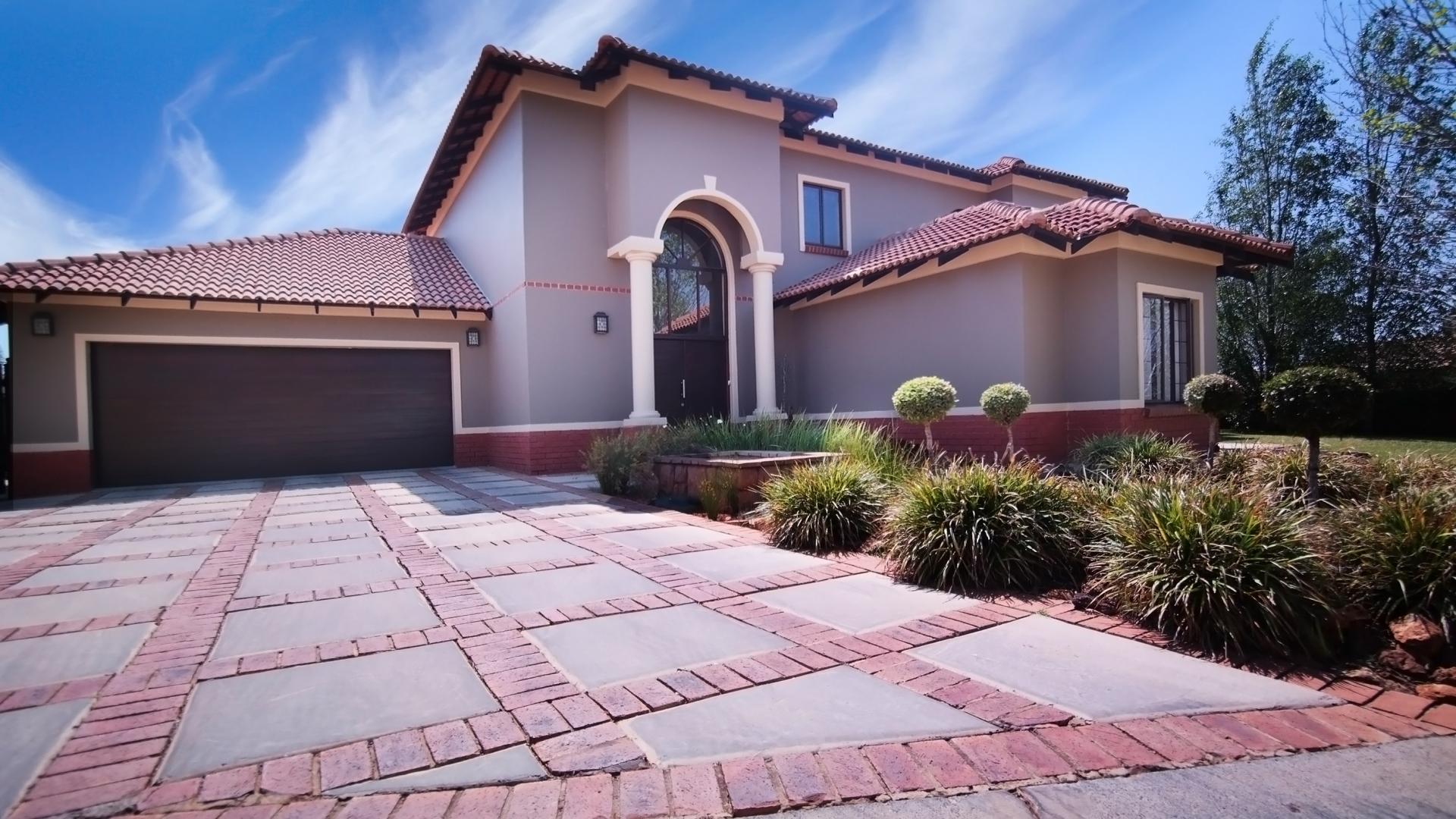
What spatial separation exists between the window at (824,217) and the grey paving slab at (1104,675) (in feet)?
42.1

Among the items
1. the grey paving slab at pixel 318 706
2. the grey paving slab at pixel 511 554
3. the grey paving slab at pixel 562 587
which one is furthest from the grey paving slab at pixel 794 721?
the grey paving slab at pixel 511 554

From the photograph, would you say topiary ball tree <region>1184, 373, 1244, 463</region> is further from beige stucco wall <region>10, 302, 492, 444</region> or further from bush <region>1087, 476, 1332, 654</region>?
beige stucco wall <region>10, 302, 492, 444</region>

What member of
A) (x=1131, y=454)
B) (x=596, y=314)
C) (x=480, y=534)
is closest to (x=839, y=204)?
(x=596, y=314)

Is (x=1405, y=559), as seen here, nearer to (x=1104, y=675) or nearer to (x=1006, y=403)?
(x=1104, y=675)

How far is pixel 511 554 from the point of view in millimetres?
5695

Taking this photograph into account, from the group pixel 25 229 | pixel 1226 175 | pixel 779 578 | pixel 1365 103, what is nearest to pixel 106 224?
pixel 25 229

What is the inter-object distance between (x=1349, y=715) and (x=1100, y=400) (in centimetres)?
905

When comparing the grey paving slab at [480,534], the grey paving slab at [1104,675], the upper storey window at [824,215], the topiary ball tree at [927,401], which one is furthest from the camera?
the upper storey window at [824,215]

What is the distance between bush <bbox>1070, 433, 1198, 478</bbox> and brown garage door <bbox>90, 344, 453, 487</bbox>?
11.7 m

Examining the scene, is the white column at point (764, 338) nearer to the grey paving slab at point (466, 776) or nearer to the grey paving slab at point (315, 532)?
the grey paving slab at point (315, 532)

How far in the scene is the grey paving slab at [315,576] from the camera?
4.70m

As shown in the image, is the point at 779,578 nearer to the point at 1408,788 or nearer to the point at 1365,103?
the point at 1408,788

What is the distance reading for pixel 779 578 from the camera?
16.1 feet

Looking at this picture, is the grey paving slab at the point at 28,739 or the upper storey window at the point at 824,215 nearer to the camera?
the grey paving slab at the point at 28,739
